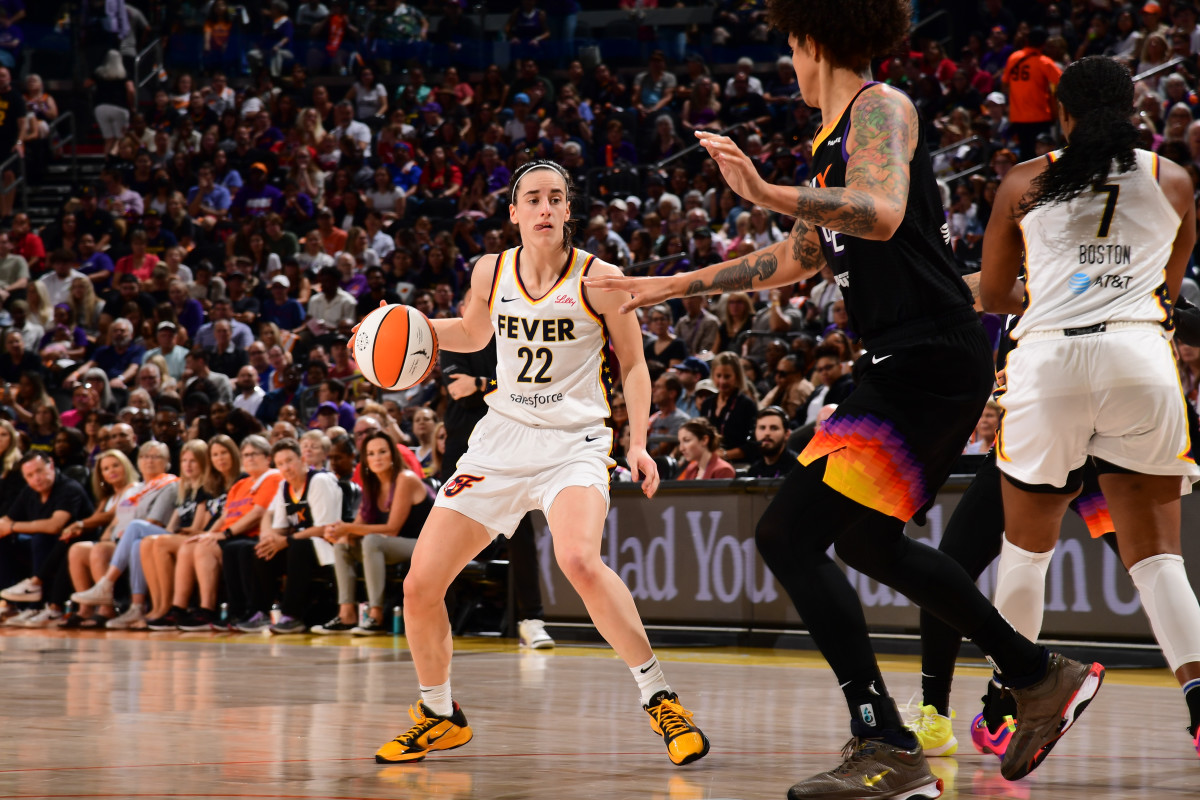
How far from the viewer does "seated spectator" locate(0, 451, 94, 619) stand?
12773mm

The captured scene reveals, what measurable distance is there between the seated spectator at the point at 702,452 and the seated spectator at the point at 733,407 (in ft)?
2.27

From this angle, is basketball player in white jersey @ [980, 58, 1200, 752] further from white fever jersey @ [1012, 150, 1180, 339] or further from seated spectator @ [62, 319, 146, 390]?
seated spectator @ [62, 319, 146, 390]

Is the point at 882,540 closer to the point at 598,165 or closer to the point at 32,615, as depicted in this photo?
the point at 32,615

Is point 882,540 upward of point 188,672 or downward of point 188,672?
upward

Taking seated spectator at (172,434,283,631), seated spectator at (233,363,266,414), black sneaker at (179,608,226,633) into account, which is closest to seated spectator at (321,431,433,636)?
seated spectator at (172,434,283,631)

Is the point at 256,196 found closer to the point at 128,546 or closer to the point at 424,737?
the point at 128,546

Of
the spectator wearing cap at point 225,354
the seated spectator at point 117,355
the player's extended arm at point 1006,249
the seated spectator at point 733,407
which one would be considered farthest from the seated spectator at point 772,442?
the seated spectator at point 117,355

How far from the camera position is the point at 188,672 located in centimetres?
784

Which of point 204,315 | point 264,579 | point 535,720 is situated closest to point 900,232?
point 535,720

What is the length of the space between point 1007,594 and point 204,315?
1429 centimetres

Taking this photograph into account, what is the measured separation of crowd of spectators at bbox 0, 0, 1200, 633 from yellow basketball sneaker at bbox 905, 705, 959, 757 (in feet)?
11.9

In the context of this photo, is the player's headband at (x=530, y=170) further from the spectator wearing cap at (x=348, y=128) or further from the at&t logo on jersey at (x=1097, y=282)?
the spectator wearing cap at (x=348, y=128)

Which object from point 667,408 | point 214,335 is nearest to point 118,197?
point 214,335

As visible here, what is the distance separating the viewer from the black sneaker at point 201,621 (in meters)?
11.6
